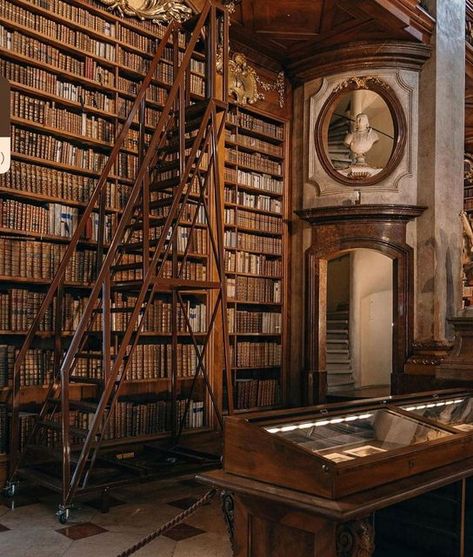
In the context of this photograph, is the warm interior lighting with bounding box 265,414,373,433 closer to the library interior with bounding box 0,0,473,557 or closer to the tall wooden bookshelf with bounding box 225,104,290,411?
the library interior with bounding box 0,0,473,557

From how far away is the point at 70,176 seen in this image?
4.88m

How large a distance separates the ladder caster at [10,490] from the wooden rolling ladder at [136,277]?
0.01m

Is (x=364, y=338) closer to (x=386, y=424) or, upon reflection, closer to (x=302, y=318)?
(x=302, y=318)

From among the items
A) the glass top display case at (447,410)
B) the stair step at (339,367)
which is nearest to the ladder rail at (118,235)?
the glass top display case at (447,410)

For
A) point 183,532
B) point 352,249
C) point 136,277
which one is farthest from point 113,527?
point 352,249

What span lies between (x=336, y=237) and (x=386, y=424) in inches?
176

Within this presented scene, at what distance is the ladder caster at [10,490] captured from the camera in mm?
3877

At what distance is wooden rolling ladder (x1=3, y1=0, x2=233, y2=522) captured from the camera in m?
3.69

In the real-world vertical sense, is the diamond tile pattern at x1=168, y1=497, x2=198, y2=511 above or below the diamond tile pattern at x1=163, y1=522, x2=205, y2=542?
below

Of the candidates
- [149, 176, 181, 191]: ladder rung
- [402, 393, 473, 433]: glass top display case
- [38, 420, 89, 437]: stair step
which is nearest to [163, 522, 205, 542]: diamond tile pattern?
[38, 420, 89, 437]: stair step

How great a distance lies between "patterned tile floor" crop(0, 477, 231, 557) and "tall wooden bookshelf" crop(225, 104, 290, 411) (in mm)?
2461

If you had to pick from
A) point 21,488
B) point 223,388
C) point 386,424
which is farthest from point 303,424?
point 223,388

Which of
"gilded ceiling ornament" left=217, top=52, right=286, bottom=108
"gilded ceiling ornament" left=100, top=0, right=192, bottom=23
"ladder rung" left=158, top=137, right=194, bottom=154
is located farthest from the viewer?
"gilded ceiling ornament" left=217, top=52, right=286, bottom=108

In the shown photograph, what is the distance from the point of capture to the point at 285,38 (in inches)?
263
